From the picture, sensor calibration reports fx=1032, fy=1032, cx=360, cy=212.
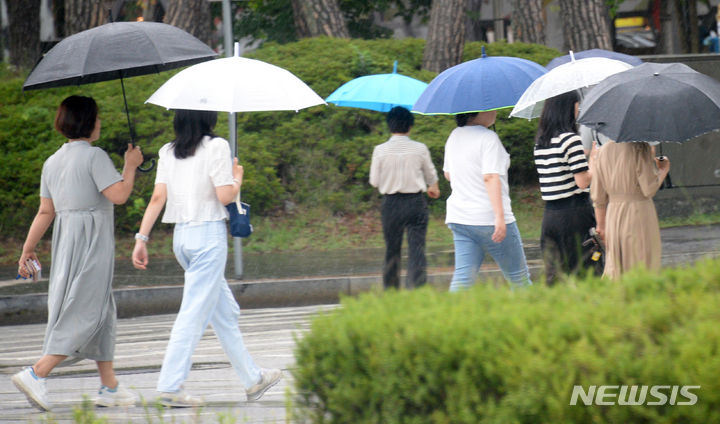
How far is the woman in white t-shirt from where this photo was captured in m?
6.89

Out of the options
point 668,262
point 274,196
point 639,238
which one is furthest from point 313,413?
point 274,196

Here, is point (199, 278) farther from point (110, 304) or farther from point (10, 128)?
point (10, 128)

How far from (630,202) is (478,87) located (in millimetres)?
1629

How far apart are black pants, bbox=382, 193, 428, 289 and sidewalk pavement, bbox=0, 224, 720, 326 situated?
60.1 inches

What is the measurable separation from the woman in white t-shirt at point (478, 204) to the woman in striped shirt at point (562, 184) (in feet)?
0.82

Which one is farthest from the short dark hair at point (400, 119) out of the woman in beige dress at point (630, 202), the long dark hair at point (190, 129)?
the long dark hair at point (190, 129)

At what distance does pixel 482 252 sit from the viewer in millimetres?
7180

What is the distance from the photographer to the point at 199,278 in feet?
19.5

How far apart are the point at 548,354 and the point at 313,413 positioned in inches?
41.8

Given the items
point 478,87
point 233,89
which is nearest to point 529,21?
point 478,87

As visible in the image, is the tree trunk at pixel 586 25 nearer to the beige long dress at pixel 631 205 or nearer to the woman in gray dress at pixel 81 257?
the beige long dress at pixel 631 205

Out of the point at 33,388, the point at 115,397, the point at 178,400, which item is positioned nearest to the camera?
the point at 178,400

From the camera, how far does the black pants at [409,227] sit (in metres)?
9.10

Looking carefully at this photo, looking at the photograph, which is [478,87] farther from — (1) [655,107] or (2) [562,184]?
(1) [655,107]
